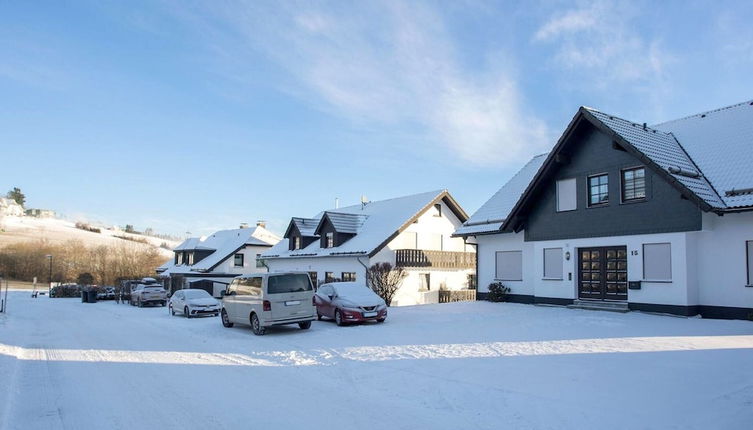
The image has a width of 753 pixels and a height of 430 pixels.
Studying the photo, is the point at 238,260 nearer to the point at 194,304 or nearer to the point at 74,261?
the point at 194,304

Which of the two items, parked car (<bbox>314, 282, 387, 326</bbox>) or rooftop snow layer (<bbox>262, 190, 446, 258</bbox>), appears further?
rooftop snow layer (<bbox>262, 190, 446, 258</bbox>)

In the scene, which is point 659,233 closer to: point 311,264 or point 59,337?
point 59,337

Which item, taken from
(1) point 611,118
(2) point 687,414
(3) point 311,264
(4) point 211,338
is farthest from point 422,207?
(2) point 687,414

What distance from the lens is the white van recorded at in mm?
16328

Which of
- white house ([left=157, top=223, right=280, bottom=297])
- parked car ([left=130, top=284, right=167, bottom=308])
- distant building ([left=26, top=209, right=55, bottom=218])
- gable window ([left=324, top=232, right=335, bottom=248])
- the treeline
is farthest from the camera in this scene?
distant building ([left=26, top=209, right=55, bottom=218])

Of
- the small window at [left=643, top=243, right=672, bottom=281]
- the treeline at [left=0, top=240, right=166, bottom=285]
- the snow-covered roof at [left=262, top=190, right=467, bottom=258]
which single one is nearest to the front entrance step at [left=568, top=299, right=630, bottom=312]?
the small window at [left=643, top=243, right=672, bottom=281]

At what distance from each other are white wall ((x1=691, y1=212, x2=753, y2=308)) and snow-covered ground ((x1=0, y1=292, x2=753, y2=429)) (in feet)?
3.42

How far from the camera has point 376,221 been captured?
3622 centimetres

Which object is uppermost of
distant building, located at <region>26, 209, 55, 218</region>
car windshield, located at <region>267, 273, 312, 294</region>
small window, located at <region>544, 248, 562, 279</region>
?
distant building, located at <region>26, 209, 55, 218</region>

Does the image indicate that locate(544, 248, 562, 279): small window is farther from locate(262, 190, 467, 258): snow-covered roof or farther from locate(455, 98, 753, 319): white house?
locate(262, 190, 467, 258): snow-covered roof

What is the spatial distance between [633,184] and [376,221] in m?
19.5

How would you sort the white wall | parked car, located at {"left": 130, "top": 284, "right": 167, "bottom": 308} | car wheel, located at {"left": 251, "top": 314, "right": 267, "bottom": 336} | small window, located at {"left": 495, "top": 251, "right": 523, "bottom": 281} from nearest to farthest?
1. the white wall
2. car wheel, located at {"left": 251, "top": 314, "right": 267, "bottom": 336}
3. small window, located at {"left": 495, "top": 251, "right": 523, "bottom": 281}
4. parked car, located at {"left": 130, "top": 284, "right": 167, "bottom": 308}

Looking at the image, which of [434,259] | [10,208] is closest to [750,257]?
[434,259]

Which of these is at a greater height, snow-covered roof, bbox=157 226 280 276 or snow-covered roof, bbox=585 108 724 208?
snow-covered roof, bbox=585 108 724 208
